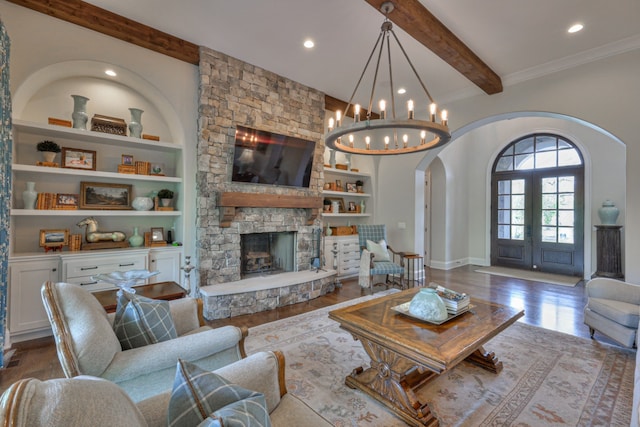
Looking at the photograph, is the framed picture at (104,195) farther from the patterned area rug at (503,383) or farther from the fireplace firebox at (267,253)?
the patterned area rug at (503,383)

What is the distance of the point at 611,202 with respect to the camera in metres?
5.30

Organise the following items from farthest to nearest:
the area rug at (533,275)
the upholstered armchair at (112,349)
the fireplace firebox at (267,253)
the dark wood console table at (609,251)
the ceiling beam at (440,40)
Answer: the area rug at (533,275)
the dark wood console table at (609,251)
the fireplace firebox at (267,253)
the ceiling beam at (440,40)
the upholstered armchair at (112,349)

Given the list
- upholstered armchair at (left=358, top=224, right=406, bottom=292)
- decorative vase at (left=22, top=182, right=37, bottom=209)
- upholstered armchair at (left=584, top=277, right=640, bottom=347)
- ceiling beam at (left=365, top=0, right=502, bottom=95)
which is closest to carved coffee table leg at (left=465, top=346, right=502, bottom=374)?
upholstered armchair at (left=584, top=277, right=640, bottom=347)

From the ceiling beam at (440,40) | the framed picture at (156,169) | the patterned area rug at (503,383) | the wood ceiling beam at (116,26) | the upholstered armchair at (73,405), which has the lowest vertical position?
the patterned area rug at (503,383)

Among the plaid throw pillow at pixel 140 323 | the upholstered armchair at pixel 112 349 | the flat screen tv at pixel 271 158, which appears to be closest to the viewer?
the upholstered armchair at pixel 112 349

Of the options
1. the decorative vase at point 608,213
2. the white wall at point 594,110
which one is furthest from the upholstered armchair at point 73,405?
the decorative vase at point 608,213

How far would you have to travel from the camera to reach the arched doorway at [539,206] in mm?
6031

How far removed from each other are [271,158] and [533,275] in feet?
19.5

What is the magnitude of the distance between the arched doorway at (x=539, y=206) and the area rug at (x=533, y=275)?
274 millimetres

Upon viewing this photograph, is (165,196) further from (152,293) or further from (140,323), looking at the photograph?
(140,323)

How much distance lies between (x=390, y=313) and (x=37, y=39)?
4374 mm

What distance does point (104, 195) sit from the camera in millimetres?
3584

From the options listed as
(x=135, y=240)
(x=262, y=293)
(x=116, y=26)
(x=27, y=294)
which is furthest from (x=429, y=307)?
(x=116, y=26)

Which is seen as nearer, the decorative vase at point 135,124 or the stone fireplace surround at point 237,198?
the decorative vase at point 135,124
